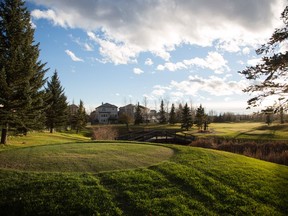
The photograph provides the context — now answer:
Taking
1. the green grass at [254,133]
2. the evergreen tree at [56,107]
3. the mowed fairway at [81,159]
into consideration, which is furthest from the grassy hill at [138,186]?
the evergreen tree at [56,107]

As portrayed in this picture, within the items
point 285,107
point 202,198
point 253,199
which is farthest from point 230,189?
point 285,107

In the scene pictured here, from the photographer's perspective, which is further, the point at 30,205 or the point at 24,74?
the point at 24,74

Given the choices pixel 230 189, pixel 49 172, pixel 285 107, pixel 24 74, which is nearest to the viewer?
pixel 230 189

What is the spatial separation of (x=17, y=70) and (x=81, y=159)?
1360cm

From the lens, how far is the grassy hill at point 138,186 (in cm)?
780

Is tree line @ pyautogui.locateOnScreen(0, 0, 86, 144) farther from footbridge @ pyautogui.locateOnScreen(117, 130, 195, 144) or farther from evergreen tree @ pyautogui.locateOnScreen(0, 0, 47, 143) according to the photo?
footbridge @ pyautogui.locateOnScreen(117, 130, 195, 144)

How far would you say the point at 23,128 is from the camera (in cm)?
2453

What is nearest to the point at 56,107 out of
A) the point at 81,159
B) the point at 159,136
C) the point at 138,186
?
the point at 159,136

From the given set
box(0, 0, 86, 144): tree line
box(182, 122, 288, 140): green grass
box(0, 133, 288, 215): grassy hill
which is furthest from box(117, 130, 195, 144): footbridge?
box(0, 133, 288, 215): grassy hill

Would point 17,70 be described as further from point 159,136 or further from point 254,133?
point 254,133

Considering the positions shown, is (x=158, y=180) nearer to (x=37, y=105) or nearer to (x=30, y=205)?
(x=30, y=205)

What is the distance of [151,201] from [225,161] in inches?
241

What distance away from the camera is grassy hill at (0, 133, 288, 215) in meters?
7.80

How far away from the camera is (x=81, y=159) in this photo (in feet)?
39.5
